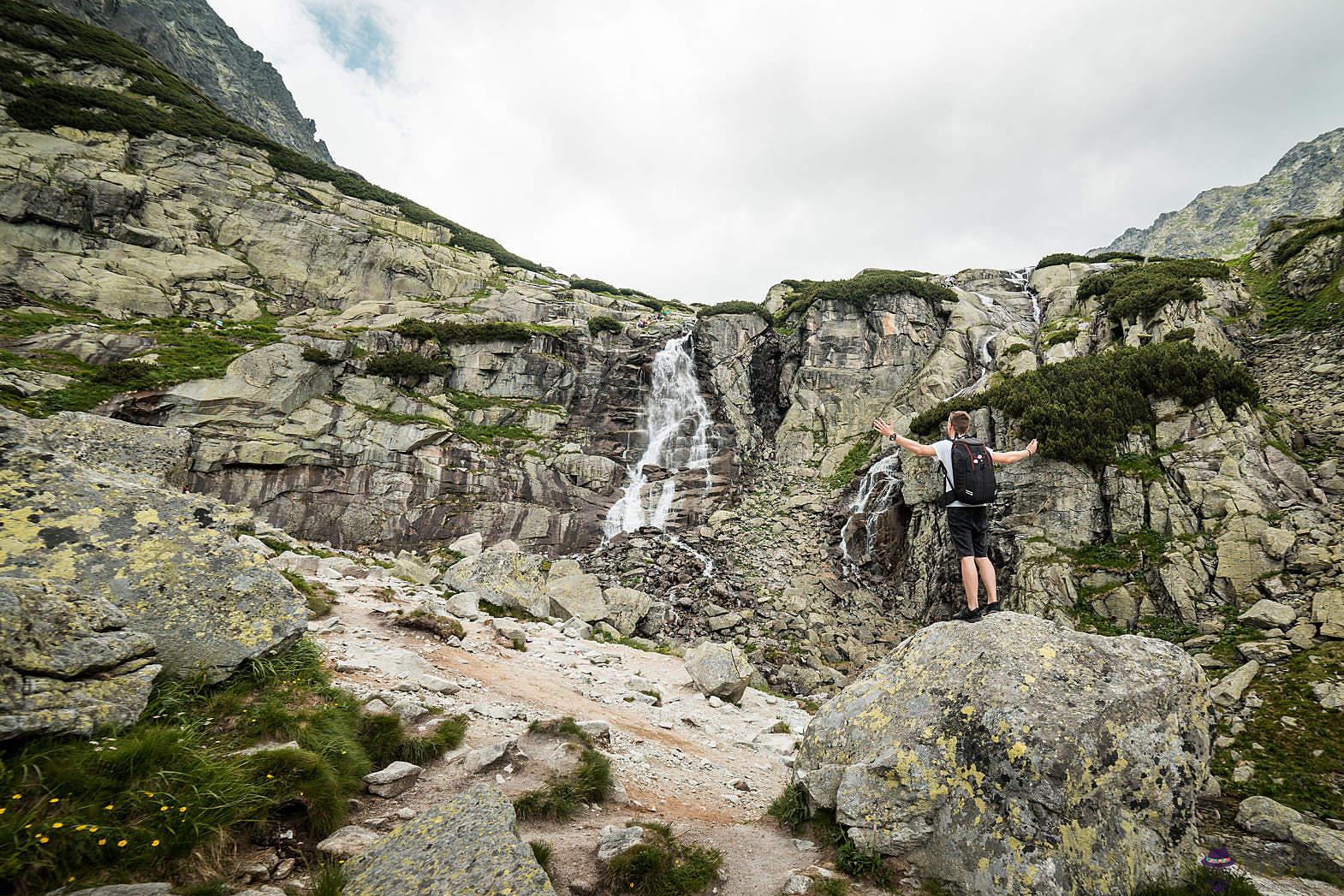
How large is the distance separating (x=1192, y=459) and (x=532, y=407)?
38.5 metres

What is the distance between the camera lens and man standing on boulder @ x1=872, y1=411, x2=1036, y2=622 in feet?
24.5

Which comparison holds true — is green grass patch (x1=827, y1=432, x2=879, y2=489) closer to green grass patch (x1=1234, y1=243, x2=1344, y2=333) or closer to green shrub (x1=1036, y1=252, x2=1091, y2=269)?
green grass patch (x1=1234, y1=243, x2=1344, y2=333)

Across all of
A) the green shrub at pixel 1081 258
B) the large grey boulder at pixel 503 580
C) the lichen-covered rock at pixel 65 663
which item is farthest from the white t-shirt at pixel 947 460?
the green shrub at pixel 1081 258

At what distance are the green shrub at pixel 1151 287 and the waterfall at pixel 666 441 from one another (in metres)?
28.4

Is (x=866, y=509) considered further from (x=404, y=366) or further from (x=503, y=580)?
(x=404, y=366)

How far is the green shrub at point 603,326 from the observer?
4706 cm

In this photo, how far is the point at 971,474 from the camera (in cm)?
758

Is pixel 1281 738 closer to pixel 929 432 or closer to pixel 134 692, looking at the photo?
pixel 134 692

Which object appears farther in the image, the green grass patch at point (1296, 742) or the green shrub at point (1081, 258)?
the green shrub at point (1081, 258)

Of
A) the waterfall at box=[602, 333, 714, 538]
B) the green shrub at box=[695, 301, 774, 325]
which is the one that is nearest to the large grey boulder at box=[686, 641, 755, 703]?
the waterfall at box=[602, 333, 714, 538]

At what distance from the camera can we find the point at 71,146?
133 feet

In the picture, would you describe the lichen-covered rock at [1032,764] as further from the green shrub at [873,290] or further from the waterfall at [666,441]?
the green shrub at [873,290]

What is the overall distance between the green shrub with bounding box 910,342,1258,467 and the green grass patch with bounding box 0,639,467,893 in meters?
26.5

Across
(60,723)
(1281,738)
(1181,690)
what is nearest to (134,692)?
(60,723)
